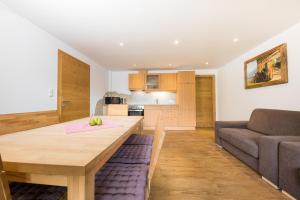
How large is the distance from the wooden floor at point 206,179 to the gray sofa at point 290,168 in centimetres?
14

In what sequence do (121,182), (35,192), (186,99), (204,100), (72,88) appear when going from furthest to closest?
(204,100) → (186,99) → (72,88) → (121,182) → (35,192)

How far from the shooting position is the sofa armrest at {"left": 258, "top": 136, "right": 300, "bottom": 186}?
5.36ft

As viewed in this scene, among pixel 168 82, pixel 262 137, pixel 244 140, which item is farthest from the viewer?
pixel 168 82

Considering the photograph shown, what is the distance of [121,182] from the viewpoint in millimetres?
917

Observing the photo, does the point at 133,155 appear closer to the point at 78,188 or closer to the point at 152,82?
the point at 78,188

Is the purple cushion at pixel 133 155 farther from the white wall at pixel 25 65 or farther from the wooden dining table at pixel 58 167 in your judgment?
the white wall at pixel 25 65

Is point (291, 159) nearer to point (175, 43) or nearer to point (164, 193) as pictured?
point (164, 193)

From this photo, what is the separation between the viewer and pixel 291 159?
1434 millimetres

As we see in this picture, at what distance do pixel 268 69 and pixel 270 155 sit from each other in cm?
180

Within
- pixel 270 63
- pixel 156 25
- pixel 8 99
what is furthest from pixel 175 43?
pixel 8 99

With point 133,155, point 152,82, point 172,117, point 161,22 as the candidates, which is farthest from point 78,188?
point 152,82

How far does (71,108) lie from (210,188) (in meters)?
2.86

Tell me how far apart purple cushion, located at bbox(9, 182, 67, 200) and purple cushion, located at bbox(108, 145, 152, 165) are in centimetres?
45

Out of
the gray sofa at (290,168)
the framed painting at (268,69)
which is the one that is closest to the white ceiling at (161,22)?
the framed painting at (268,69)
